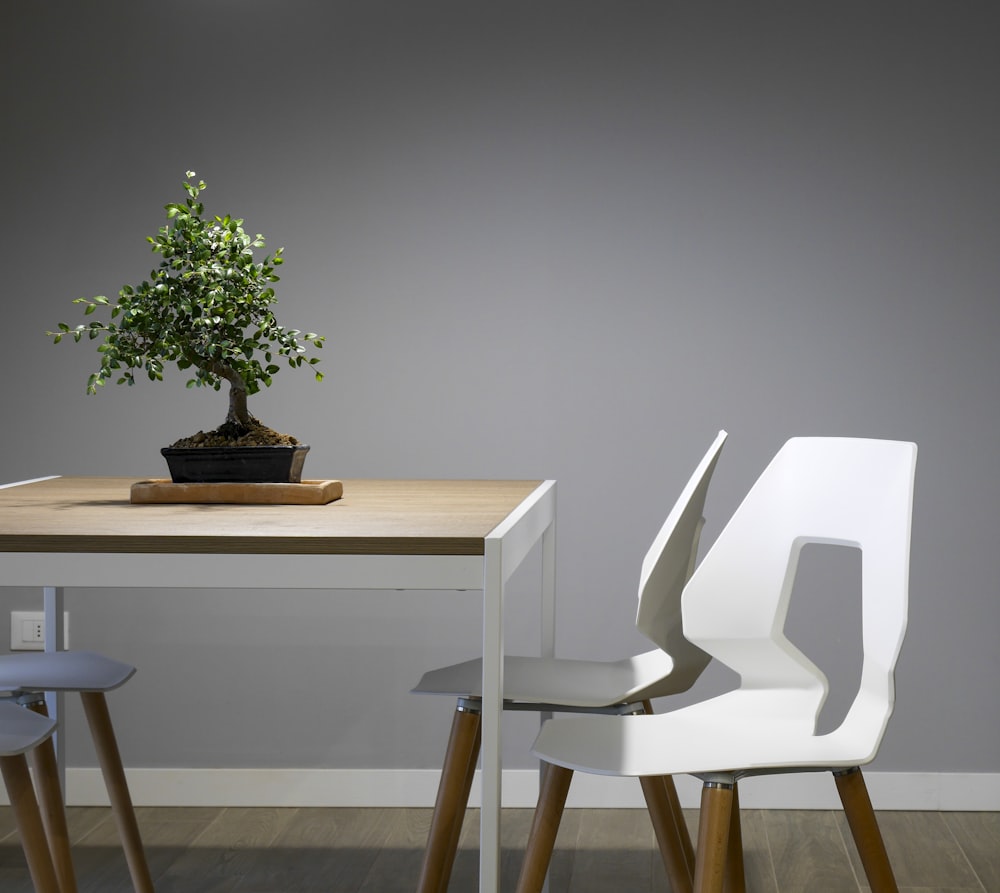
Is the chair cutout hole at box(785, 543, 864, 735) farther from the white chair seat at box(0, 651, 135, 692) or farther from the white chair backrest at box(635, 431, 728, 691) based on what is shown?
the white chair seat at box(0, 651, 135, 692)

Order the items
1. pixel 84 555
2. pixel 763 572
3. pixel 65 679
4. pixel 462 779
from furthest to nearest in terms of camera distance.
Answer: pixel 65 679 < pixel 462 779 < pixel 763 572 < pixel 84 555

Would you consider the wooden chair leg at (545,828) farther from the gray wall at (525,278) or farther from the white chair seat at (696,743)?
the gray wall at (525,278)

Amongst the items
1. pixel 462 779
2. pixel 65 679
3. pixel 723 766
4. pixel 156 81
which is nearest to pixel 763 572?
pixel 723 766

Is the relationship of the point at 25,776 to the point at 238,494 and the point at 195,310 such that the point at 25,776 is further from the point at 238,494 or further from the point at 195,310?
the point at 195,310

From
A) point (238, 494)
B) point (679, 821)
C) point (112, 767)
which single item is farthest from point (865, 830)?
→ point (112, 767)

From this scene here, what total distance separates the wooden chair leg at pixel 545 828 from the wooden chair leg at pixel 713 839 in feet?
0.80

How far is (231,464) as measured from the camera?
1.80 meters

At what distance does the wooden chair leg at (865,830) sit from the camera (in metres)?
1.40

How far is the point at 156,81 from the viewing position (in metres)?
2.84

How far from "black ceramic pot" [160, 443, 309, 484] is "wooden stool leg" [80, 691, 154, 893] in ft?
1.37

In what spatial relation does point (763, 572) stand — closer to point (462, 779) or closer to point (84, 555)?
point (462, 779)

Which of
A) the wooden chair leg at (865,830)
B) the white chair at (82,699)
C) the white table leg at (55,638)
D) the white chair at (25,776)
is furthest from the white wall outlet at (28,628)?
Answer: the wooden chair leg at (865,830)

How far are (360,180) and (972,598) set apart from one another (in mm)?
1726

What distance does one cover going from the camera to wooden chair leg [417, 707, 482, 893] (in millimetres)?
1759
